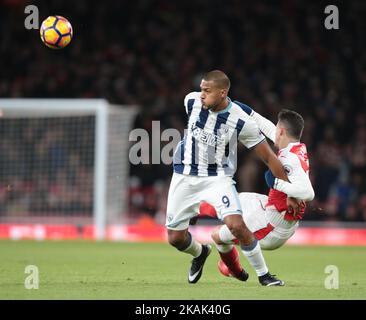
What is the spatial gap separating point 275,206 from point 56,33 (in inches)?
124

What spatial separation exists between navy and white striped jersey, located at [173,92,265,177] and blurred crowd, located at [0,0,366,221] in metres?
8.10

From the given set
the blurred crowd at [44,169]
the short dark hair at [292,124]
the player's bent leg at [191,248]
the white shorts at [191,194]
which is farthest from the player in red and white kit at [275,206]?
the blurred crowd at [44,169]

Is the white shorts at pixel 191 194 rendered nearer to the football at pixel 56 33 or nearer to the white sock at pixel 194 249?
the white sock at pixel 194 249

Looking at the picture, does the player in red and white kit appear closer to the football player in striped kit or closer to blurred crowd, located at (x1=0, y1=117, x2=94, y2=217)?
the football player in striped kit

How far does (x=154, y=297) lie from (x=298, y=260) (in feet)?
16.4

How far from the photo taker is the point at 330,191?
16266 mm

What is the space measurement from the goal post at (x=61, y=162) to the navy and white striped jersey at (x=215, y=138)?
8080 mm

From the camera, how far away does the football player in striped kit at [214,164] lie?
807cm

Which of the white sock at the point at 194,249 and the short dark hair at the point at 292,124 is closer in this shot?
the short dark hair at the point at 292,124

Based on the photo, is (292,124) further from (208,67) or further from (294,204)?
(208,67)

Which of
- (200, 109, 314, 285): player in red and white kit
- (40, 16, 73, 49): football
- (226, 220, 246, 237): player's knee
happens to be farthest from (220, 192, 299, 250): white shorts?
(40, 16, 73, 49): football

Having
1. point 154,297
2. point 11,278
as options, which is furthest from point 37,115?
point 154,297

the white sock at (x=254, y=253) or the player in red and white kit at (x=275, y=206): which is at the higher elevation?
the player in red and white kit at (x=275, y=206)
